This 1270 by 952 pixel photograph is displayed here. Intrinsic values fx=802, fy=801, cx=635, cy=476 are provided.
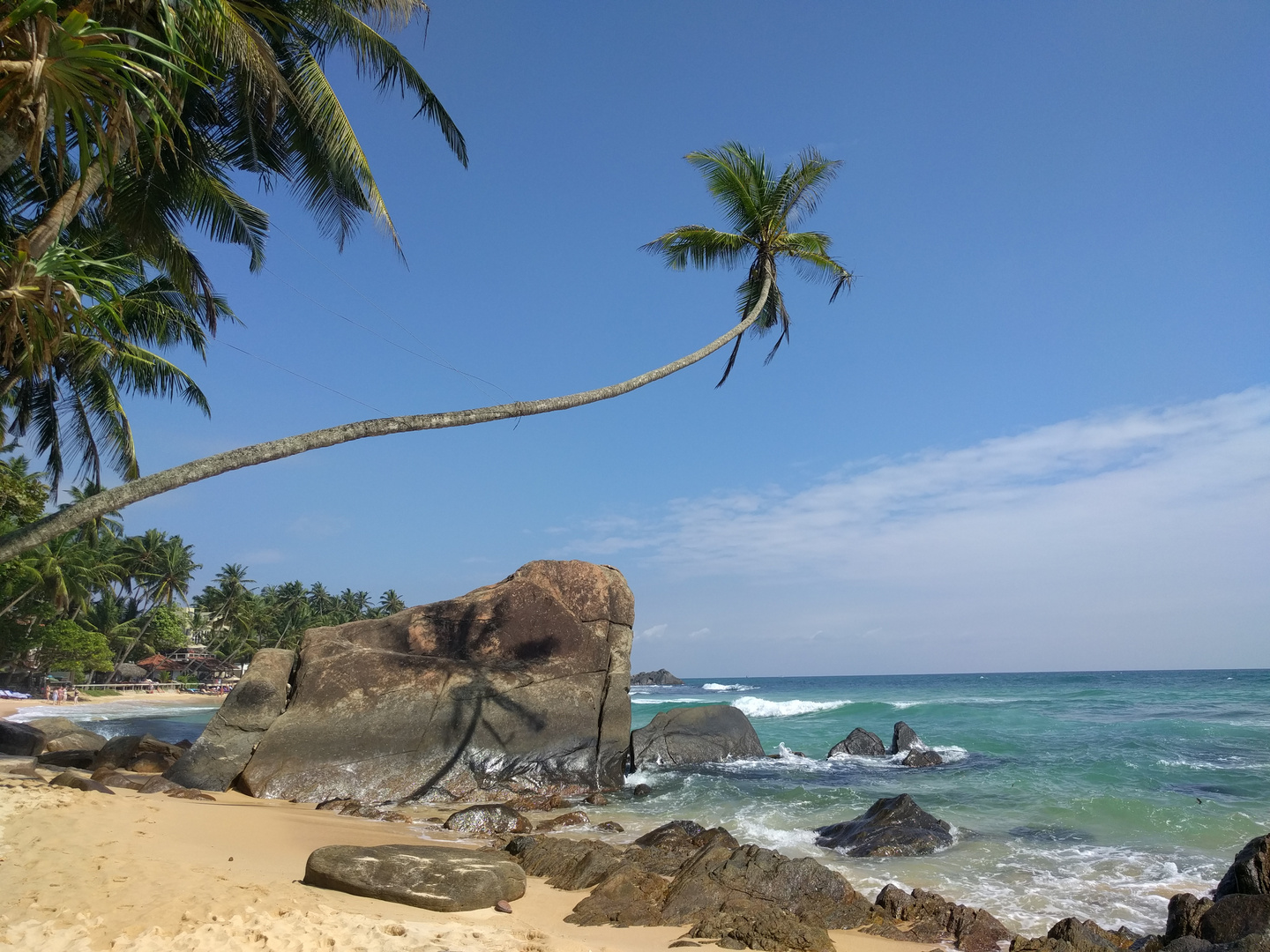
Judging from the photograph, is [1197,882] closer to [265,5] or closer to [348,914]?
[348,914]

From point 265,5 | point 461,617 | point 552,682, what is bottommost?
point 552,682

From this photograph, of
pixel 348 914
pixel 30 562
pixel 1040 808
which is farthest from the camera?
pixel 30 562

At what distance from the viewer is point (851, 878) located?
8812 millimetres

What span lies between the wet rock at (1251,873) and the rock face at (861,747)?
1562 cm

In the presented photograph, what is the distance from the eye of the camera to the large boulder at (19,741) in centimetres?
1552

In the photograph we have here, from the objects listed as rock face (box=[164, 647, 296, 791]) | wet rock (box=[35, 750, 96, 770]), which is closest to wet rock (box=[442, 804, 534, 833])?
rock face (box=[164, 647, 296, 791])

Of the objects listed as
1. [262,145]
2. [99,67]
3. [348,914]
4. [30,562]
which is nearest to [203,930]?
[348,914]

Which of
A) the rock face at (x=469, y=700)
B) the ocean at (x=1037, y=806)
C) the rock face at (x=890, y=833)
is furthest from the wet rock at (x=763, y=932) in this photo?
the rock face at (x=469, y=700)

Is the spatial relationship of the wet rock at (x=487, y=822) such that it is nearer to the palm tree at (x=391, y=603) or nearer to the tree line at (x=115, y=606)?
the tree line at (x=115, y=606)

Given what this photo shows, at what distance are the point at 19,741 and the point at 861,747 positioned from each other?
64.1 ft

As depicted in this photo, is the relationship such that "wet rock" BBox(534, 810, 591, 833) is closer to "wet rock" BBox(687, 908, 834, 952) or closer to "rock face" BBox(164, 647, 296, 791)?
"rock face" BBox(164, 647, 296, 791)

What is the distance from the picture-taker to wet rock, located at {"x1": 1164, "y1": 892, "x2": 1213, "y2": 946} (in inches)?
249

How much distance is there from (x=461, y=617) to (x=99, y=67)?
11.1 m

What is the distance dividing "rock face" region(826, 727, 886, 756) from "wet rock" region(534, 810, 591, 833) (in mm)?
12162
